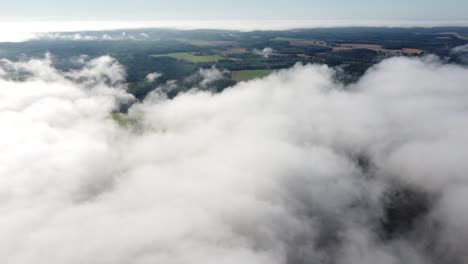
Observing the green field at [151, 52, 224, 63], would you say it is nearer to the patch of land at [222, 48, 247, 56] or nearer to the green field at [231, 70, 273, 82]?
the patch of land at [222, 48, 247, 56]

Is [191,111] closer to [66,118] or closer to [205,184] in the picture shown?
[66,118]

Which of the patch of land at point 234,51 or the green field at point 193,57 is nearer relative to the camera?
the green field at point 193,57

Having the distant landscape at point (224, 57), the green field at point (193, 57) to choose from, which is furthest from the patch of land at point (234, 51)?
the green field at point (193, 57)

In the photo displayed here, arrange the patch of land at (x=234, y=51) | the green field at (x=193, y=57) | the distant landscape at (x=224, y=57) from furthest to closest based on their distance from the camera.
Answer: the patch of land at (x=234, y=51), the green field at (x=193, y=57), the distant landscape at (x=224, y=57)

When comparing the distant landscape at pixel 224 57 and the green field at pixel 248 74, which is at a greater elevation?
the distant landscape at pixel 224 57

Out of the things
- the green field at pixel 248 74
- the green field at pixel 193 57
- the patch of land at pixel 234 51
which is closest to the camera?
the green field at pixel 248 74

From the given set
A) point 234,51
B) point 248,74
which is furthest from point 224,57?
point 248,74

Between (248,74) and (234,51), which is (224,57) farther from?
(248,74)

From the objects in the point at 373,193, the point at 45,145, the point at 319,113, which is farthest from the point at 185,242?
the point at 319,113

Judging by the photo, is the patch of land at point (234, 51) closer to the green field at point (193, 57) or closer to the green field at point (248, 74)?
the green field at point (193, 57)
